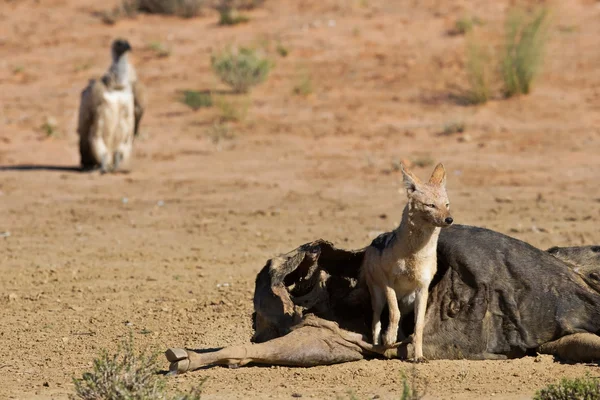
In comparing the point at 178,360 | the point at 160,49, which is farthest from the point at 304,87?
the point at 178,360

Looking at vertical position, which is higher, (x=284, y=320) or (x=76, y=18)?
(x=76, y=18)

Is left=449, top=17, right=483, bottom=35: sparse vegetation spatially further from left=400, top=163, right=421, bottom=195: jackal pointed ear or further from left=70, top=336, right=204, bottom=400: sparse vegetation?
left=70, top=336, right=204, bottom=400: sparse vegetation

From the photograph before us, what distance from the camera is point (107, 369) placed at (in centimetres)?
520

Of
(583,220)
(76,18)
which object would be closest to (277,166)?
(583,220)

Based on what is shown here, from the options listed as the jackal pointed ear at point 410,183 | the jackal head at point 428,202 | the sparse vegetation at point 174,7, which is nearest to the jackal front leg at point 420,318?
the jackal head at point 428,202

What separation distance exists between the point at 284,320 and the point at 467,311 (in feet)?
3.54

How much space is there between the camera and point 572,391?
5.20 meters

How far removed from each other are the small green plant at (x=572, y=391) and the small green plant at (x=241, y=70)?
14.5 metres

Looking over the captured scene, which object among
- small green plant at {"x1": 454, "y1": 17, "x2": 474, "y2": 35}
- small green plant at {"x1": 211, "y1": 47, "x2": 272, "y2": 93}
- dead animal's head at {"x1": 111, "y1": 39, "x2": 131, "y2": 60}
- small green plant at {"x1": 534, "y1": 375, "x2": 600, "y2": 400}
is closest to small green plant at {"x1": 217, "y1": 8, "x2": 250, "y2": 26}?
small green plant at {"x1": 211, "y1": 47, "x2": 272, "y2": 93}

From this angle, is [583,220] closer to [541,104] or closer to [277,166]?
[277,166]

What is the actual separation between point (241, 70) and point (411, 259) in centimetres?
1381

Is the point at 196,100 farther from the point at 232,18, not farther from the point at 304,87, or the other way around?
the point at 232,18

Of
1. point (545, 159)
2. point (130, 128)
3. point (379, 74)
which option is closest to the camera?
point (545, 159)

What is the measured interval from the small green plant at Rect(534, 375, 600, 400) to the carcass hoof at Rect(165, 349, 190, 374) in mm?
1846
